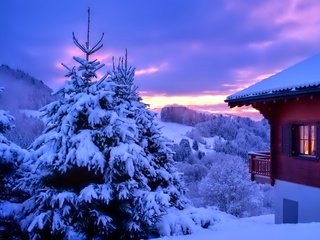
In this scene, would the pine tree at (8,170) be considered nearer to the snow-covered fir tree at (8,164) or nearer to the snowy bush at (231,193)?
the snow-covered fir tree at (8,164)

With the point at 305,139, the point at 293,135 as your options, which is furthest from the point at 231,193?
the point at 305,139

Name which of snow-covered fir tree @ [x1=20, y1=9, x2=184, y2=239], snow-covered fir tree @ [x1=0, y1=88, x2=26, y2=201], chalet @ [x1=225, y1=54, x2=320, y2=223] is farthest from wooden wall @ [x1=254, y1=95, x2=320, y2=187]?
snow-covered fir tree @ [x1=0, y1=88, x2=26, y2=201]

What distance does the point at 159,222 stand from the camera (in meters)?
8.95

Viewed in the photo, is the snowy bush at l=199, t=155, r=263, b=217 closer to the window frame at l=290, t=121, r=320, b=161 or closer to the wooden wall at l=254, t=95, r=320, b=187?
the wooden wall at l=254, t=95, r=320, b=187

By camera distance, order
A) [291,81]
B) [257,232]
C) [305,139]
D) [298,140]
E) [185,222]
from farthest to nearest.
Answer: [298,140]
[305,139]
[291,81]
[185,222]
[257,232]

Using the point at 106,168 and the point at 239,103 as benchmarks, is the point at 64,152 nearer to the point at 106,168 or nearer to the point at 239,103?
the point at 106,168

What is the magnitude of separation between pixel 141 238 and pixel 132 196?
917 millimetres

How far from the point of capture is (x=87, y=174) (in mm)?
8828

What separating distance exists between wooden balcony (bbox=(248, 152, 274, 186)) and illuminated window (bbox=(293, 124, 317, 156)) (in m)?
2.03

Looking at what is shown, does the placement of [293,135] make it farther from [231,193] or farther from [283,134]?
[231,193]

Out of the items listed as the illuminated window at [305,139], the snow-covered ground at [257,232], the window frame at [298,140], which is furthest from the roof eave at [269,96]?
the snow-covered ground at [257,232]

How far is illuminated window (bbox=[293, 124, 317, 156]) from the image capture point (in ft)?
48.5

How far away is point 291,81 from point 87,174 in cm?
870

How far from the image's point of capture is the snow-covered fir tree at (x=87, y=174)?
824cm
